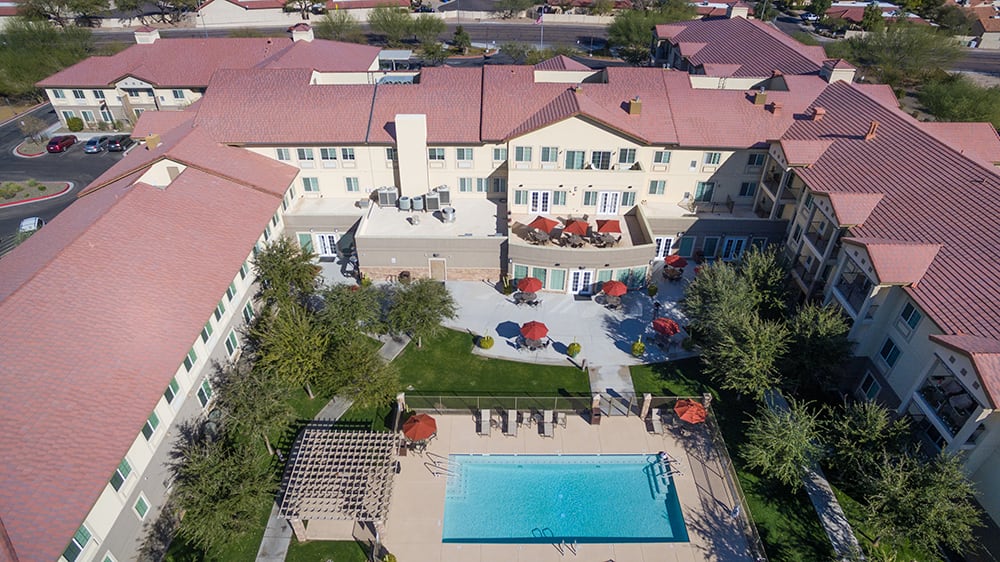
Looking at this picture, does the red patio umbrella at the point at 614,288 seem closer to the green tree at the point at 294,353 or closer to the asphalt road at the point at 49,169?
the green tree at the point at 294,353

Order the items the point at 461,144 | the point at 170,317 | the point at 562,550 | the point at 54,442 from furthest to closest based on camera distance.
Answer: the point at 461,144, the point at 170,317, the point at 562,550, the point at 54,442

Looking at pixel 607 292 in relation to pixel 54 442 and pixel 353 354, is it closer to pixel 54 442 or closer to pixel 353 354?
pixel 353 354

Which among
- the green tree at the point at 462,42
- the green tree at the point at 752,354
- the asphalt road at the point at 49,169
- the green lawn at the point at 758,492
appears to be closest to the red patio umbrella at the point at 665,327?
the green lawn at the point at 758,492

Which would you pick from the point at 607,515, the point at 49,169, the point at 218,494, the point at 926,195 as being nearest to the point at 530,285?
the point at 607,515

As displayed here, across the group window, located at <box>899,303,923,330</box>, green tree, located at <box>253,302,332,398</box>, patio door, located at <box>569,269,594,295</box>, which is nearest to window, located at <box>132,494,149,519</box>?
green tree, located at <box>253,302,332,398</box>

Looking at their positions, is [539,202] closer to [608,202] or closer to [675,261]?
[608,202]

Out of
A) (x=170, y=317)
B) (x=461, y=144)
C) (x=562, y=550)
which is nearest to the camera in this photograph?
(x=562, y=550)

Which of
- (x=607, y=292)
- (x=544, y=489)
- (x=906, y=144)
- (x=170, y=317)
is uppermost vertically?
(x=906, y=144)

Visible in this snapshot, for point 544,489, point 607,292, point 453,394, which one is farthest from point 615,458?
point 607,292
